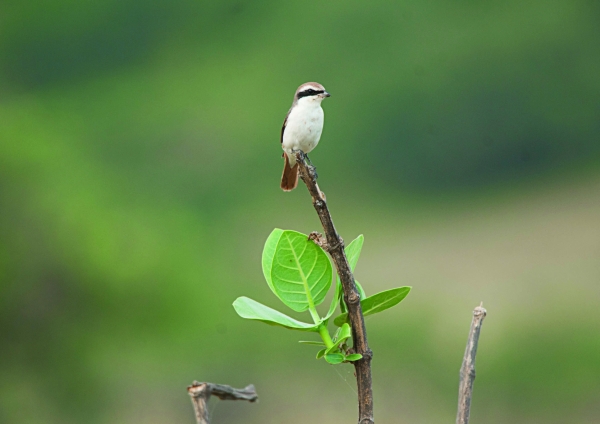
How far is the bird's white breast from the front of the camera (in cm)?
99

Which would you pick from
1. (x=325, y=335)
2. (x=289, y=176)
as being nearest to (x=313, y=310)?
(x=325, y=335)

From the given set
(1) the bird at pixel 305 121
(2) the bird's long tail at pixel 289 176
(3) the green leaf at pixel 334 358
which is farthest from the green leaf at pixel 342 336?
(2) the bird's long tail at pixel 289 176

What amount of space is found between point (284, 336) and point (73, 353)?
2.08 feet

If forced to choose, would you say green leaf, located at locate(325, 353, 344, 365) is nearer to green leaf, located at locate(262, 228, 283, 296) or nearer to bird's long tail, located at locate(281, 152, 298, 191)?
green leaf, located at locate(262, 228, 283, 296)

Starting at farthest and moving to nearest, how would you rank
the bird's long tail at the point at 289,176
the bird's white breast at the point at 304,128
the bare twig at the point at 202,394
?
1. the bird's long tail at the point at 289,176
2. the bird's white breast at the point at 304,128
3. the bare twig at the point at 202,394

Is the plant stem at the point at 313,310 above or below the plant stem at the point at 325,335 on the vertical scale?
above

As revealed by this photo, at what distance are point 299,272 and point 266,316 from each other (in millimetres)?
43

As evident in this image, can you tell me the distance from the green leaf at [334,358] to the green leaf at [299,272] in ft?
0.12

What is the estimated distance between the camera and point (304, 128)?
39.0 inches

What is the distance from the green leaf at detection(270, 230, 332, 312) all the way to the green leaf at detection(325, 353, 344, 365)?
0.12 feet

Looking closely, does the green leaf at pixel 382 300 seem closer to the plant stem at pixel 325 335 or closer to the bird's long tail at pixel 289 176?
the plant stem at pixel 325 335

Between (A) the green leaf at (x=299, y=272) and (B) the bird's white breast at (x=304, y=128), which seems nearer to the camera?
(A) the green leaf at (x=299, y=272)

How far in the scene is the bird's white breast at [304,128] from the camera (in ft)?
3.26

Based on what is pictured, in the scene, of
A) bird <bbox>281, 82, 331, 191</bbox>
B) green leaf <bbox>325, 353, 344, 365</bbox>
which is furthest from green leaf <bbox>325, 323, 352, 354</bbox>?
bird <bbox>281, 82, 331, 191</bbox>
